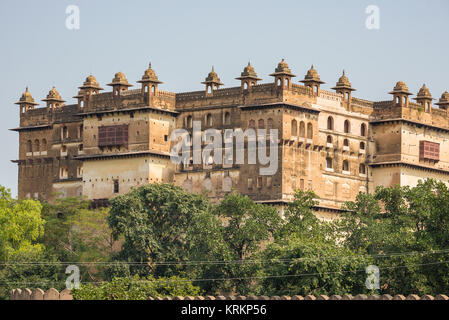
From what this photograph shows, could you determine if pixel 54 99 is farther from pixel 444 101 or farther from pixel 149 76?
pixel 444 101

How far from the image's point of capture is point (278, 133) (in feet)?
323

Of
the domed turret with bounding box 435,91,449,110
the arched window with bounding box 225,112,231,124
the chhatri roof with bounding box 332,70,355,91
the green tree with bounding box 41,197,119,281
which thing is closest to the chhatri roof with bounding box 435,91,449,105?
the domed turret with bounding box 435,91,449,110

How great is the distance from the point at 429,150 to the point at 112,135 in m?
24.0

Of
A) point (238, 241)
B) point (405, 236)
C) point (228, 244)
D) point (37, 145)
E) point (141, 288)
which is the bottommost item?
point (141, 288)

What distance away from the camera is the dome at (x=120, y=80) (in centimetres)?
10538

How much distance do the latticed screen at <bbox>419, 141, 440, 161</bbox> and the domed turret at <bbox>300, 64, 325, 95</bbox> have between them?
9847 millimetres

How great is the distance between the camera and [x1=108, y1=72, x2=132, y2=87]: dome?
105 m

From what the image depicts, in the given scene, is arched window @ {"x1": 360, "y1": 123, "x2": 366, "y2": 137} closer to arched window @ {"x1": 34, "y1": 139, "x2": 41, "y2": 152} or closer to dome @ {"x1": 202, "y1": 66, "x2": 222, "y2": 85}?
dome @ {"x1": 202, "y1": 66, "x2": 222, "y2": 85}

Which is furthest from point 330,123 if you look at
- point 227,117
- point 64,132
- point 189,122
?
point 64,132

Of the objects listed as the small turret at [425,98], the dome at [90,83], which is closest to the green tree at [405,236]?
the small turret at [425,98]

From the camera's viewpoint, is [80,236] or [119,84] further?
[119,84]
